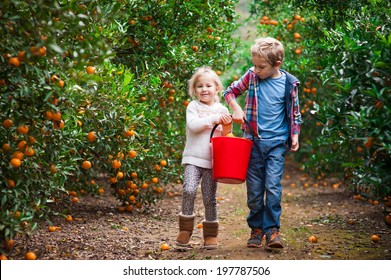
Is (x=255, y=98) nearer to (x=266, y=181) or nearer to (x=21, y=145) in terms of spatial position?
(x=266, y=181)

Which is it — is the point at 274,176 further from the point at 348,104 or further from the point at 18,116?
the point at 18,116

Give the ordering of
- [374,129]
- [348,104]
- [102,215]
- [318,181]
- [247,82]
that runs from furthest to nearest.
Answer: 1. [318,181]
2. [102,215]
3. [247,82]
4. [348,104]
5. [374,129]

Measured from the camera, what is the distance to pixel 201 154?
4785mm

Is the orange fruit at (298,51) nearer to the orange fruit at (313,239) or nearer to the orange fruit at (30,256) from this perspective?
the orange fruit at (313,239)

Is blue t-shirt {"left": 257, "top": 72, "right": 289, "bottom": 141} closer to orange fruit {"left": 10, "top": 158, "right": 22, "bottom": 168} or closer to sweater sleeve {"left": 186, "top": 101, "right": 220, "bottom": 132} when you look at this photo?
sweater sleeve {"left": 186, "top": 101, "right": 220, "bottom": 132}

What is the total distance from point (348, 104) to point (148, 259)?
1943 mm

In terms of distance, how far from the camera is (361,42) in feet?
13.6

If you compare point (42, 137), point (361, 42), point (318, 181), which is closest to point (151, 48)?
point (42, 137)

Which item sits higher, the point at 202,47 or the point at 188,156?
the point at 202,47

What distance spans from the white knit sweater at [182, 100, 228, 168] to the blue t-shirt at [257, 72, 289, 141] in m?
0.32

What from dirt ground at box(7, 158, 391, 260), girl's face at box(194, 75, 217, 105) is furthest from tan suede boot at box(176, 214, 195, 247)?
girl's face at box(194, 75, 217, 105)

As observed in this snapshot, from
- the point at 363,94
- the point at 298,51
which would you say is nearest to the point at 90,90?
the point at 363,94

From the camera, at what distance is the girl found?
4.76 meters

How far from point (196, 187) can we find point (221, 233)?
123cm
